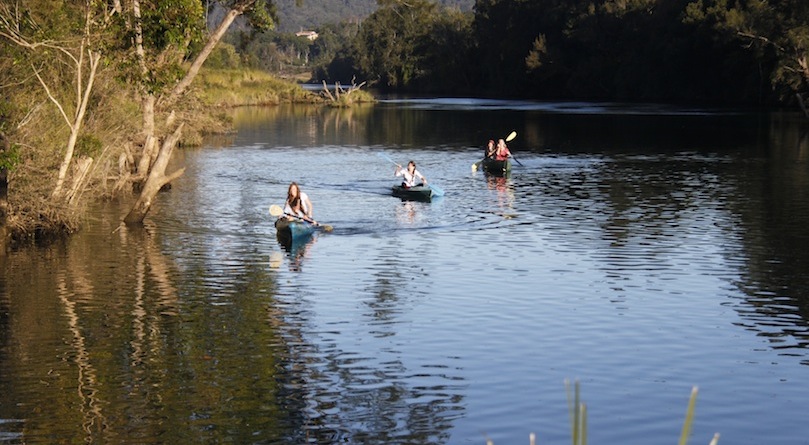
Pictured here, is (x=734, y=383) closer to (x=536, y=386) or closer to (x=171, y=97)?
(x=536, y=386)

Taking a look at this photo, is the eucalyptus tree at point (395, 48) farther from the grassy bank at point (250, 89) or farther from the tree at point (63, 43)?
the tree at point (63, 43)

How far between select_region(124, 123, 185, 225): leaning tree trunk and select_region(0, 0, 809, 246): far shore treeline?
0.04m

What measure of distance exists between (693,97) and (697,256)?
100 metres

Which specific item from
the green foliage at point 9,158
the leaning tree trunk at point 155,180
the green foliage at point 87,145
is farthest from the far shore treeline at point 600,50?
the green foliage at point 9,158

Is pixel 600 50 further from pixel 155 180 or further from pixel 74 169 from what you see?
pixel 74 169

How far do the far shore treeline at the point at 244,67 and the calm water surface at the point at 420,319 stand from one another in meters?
1.93

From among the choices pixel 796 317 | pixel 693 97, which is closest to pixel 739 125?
pixel 693 97

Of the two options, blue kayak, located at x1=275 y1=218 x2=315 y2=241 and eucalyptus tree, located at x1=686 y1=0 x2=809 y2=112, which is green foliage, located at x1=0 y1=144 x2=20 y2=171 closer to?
blue kayak, located at x1=275 y1=218 x2=315 y2=241

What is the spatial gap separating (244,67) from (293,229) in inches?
3990

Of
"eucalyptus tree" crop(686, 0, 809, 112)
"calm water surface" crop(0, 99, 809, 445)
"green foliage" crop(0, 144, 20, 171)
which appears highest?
"eucalyptus tree" crop(686, 0, 809, 112)

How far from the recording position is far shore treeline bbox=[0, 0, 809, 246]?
2745 centimetres

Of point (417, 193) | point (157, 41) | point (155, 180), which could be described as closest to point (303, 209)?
point (155, 180)

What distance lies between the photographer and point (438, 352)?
1812 centimetres

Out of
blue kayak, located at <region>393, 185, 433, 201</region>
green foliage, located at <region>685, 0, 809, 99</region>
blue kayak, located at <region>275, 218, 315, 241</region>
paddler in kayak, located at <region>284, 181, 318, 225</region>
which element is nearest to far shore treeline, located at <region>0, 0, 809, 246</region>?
green foliage, located at <region>685, 0, 809, 99</region>
